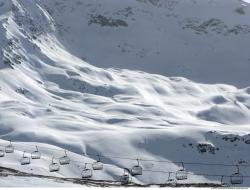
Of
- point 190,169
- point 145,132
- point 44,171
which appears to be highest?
point 145,132

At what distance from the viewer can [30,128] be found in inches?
6314

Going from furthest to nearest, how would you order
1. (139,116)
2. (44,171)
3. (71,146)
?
1. (139,116)
2. (71,146)
3. (44,171)

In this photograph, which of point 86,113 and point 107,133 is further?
point 86,113

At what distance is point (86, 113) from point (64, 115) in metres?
12.4

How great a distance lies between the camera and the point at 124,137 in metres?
163

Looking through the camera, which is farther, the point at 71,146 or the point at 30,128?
the point at 30,128

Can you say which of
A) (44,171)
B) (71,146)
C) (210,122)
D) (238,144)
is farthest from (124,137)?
(44,171)

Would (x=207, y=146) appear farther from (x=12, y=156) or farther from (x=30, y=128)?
(x=12, y=156)

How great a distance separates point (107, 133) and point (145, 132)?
10.4 m

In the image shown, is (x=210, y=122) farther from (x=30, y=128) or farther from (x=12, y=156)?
(x=12, y=156)

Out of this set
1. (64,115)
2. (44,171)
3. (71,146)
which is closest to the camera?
(44,171)

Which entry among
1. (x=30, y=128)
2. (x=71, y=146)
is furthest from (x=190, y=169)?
(x=30, y=128)

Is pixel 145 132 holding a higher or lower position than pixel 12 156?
higher

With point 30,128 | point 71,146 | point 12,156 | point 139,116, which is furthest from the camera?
point 139,116
